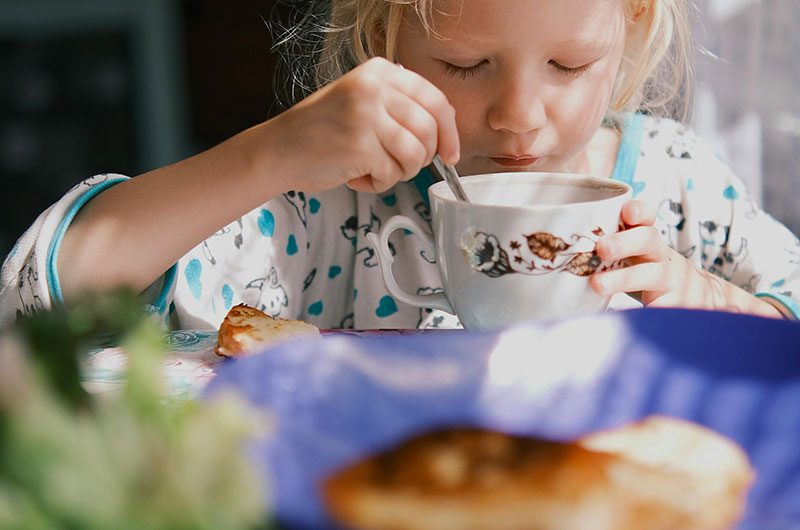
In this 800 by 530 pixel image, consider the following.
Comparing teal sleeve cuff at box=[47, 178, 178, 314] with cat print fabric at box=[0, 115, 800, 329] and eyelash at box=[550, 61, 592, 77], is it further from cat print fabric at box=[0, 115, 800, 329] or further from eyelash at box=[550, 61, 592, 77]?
eyelash at box=[550, 61, 592, 77]

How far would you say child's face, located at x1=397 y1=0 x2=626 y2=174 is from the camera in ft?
2.38

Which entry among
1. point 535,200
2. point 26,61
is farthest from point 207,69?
point 535,200

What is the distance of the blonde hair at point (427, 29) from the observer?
0.89 m

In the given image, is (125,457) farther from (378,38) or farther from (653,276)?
(378,38)

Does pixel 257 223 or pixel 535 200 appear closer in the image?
pixel 535 200

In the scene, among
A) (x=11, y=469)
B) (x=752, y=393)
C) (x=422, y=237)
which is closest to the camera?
(x=11, y=469)

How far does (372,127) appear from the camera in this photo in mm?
617

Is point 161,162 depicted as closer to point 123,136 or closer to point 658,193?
point 123,136

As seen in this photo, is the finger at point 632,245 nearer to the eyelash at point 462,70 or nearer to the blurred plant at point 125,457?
the eyelash at point 462,70

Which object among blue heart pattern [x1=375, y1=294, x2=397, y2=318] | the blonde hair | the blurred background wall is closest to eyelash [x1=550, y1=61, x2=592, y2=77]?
the blonde hair

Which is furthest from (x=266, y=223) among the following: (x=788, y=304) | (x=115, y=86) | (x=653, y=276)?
(x=115, y=86)

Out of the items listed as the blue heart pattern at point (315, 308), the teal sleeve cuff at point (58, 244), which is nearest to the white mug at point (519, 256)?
the teal sleeve cuff at point (58, 244)

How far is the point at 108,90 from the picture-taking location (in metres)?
2.64

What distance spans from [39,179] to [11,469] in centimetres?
264
